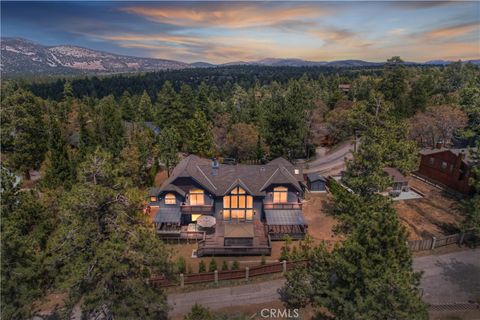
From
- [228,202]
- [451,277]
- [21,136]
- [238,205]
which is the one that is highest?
[21,136]

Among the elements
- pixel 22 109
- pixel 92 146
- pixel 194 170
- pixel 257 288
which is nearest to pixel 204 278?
pixel 257 288

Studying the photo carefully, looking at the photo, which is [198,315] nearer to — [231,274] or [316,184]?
[231,274]

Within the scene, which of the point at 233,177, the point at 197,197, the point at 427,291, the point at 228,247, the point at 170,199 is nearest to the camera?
the point at 427,291

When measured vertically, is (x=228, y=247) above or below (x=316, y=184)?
below

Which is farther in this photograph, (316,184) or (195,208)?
(316,184)

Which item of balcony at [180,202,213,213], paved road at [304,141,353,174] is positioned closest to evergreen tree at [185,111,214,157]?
paved road at [304,141,353,174]

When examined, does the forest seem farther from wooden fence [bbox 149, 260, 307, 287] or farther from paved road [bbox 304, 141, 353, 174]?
paved road [bbox 304, 141, 353, 174]

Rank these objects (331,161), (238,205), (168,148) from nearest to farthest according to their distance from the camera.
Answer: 1. (238,205)
2. (168,148)
3. (331,161)

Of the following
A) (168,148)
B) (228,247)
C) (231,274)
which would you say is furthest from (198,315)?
(168,148)
